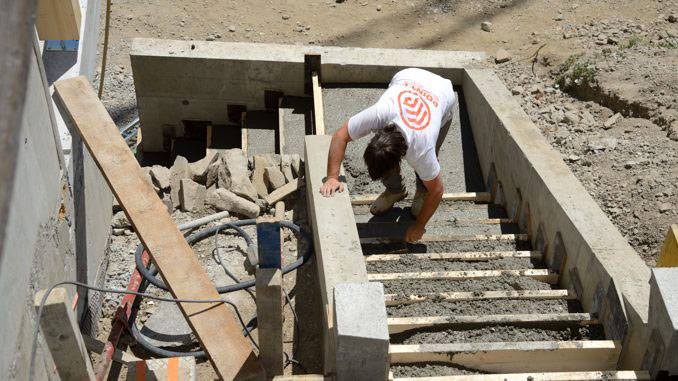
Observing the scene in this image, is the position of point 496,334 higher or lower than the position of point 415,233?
lower

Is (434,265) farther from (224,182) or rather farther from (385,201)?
(224,182)

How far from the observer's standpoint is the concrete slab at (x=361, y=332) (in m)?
3.94

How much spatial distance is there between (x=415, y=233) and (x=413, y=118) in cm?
103

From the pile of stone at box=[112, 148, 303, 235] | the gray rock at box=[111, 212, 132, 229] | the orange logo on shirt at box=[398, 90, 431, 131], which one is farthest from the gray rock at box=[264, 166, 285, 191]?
the orange logo on shirt at box=[398, 90, 431, 131]

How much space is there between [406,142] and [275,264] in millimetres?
1545

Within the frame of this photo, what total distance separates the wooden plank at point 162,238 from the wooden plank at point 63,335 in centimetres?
76

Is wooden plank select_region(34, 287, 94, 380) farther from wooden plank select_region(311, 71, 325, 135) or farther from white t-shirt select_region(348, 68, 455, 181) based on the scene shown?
wooden plank select_region(311, 71, 325, 135)

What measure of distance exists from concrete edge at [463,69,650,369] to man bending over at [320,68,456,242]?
92cm

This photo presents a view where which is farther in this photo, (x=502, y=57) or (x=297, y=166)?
(x=502, y=57)

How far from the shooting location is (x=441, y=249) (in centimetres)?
620

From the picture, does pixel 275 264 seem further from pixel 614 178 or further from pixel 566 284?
pixel 614 178

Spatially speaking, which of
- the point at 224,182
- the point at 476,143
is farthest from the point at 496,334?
the point at 224,182

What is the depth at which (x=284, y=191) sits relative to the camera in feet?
24.7

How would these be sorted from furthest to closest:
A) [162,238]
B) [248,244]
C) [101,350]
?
1. [248,244]
2. [101,350]
3. [162,238]
